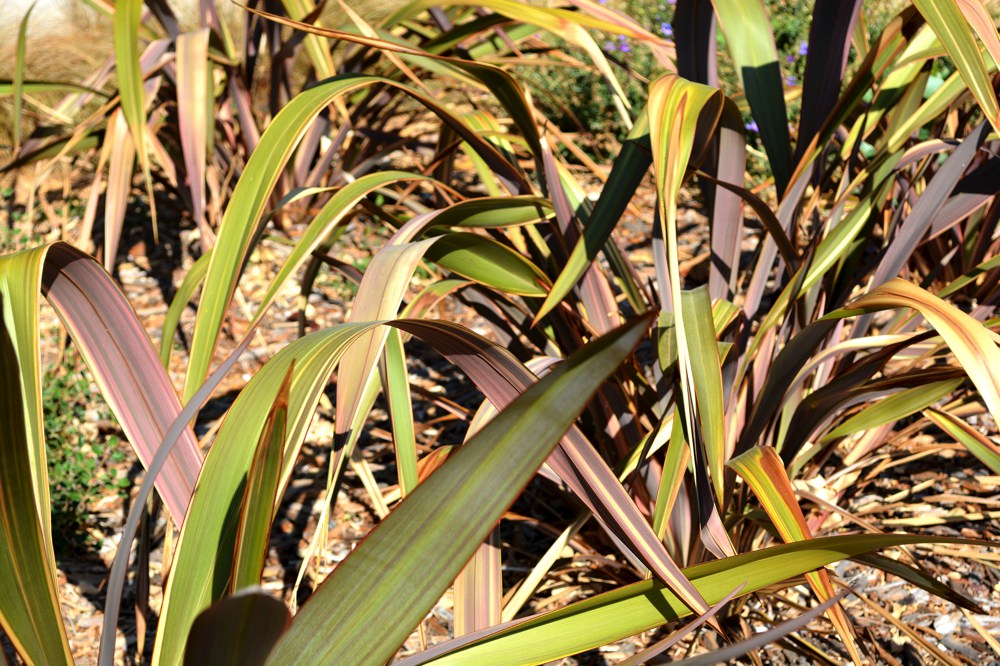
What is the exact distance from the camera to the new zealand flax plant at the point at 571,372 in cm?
56

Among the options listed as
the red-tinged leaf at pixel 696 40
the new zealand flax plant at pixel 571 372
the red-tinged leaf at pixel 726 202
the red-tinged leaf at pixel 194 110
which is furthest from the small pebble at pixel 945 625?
the red-tinged leaf at pixel 194 110

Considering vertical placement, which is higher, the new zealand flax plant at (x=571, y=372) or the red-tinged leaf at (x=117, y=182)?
the red-tinged leaf at (x=117, y=182)

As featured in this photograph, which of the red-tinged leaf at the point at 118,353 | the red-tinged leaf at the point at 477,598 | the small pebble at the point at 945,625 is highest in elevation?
the red-tinged leaf at the point at 118,353

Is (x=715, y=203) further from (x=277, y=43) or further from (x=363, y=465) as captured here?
(x=277, y=43)

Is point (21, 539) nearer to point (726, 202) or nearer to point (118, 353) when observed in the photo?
point (118, 353)

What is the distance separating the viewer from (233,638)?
49 cm

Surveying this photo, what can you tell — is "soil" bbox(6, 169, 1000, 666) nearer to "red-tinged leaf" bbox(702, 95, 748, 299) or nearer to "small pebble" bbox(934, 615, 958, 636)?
"small pebble" bbox(934, 615, 958, 636)

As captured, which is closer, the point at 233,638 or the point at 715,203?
the point at 233,638

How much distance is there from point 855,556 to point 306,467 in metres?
1.25

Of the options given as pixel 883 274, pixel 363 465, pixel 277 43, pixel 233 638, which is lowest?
pixel 233 638

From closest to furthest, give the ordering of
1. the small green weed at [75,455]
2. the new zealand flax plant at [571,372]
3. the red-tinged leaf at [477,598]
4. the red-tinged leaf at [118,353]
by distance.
Result: the new zealand flax plant at [571,372] → the red-tinged leaf at [118,353] → the red-tinged leaf at [477,598] → the small green weed at [75,455]

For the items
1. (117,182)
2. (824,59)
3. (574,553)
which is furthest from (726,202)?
(117,182)

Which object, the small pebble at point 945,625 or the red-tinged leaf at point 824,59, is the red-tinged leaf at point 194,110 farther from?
the small pebble at point 945,625

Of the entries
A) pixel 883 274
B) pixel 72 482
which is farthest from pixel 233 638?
pixel 72 482
